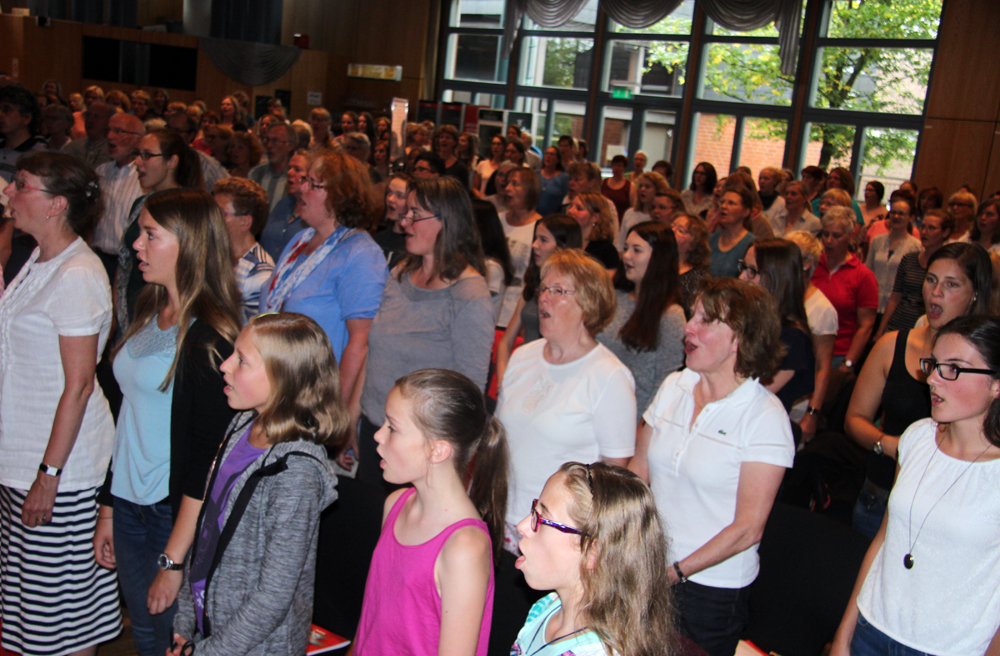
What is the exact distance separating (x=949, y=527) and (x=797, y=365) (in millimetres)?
1228

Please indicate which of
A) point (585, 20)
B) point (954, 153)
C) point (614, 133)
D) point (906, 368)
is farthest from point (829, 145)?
point (906, 368)

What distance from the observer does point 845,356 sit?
4422 millimetres

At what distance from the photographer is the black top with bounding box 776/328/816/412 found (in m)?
2.98

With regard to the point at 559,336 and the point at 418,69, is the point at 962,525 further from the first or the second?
the point at 418,69

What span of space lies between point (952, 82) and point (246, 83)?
1245 cm

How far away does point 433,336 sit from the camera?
8.89 feet

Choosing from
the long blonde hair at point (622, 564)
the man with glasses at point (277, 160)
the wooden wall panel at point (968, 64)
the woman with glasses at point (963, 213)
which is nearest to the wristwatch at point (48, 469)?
the long blonde hair at point (622, 564)

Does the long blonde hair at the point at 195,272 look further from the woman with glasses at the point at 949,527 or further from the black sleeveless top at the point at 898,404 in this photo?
the black sleeveless top at the point at 898,404

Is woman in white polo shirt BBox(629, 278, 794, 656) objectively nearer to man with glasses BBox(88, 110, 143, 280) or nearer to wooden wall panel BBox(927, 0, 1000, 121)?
man with glasses BBox(88, 110, 143, 280)

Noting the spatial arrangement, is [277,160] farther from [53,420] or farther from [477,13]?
[477,13]

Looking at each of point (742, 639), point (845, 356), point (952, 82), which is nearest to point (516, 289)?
point (845, 356)

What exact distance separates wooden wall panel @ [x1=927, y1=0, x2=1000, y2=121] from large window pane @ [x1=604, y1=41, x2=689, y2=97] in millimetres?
3954

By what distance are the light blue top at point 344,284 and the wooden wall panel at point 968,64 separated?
10.6 meters

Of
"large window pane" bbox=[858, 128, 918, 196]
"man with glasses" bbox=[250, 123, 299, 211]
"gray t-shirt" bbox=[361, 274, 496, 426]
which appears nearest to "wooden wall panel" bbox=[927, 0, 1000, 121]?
"large window pane" bbox=[858, 128, 918, 196]
